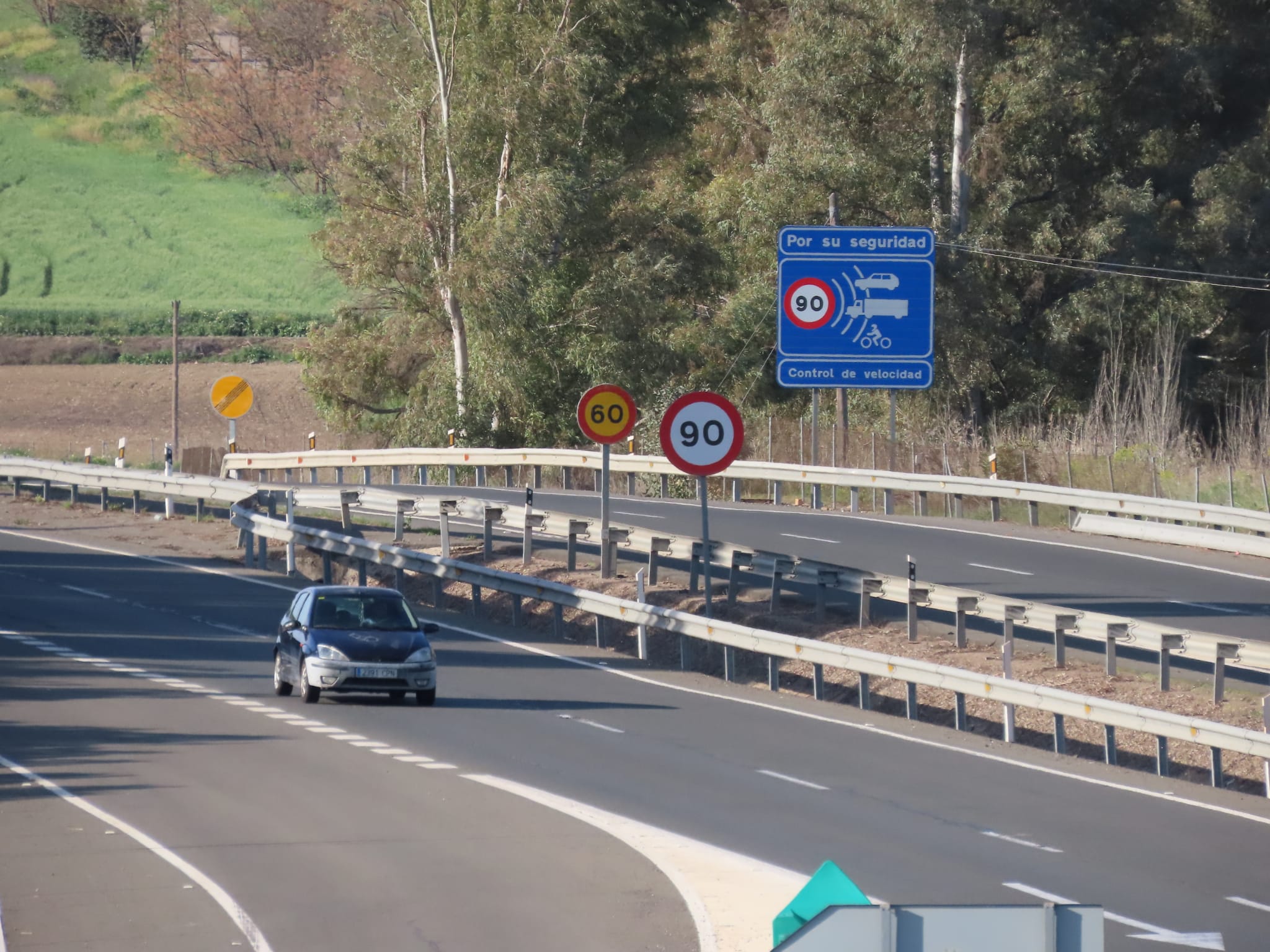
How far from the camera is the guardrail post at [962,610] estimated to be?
18469 mm

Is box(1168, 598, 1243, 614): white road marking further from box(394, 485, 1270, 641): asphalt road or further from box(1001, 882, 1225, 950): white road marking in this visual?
box(1001, 882, 1225, 950): white road marking

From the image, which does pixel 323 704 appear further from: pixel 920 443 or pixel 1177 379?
pixel 1177 379

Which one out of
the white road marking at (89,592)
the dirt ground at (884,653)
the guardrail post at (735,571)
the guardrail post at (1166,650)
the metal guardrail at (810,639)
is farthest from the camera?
the white road marking at (89,592)

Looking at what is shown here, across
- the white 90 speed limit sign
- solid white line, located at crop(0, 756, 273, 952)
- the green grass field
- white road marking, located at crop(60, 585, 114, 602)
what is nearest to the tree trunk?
white road marking, located at crop(60, 585, 114, 602)

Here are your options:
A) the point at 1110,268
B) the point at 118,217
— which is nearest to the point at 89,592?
the point at 1110,268

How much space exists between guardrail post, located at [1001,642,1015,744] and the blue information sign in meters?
13.6

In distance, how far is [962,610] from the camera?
1864 centimetres

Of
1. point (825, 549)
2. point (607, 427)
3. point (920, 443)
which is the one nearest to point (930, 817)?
point (607, 427)

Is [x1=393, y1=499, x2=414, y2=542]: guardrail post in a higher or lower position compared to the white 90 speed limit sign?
lower

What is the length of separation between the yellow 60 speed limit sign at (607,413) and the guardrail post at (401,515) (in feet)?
19.4

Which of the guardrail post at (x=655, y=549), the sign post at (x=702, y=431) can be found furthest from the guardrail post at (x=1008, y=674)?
the guardrail post at (x=655, y=549)

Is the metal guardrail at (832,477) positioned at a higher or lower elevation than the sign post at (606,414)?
lower

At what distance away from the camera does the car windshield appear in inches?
696

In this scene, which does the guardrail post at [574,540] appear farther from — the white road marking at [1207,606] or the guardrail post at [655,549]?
the white road marking at [1207,606]
